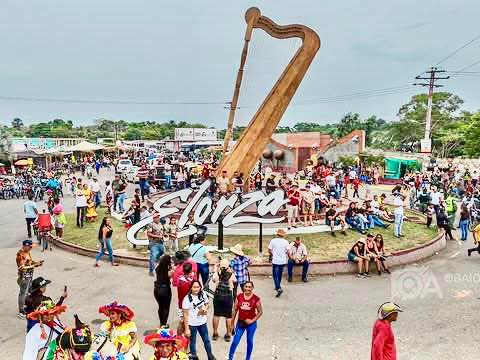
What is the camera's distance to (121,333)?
16.7 feet

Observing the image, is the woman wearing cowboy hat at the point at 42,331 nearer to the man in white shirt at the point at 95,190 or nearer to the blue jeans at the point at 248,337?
the blue jeans at the point at 248,337

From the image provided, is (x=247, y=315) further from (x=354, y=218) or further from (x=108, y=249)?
(x=354, y=218)

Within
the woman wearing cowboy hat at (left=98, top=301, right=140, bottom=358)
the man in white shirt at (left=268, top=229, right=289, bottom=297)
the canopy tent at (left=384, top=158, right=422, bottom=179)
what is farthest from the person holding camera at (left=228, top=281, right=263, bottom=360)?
the canopy tent at (left=384, top=158, right=422, bottom=179)

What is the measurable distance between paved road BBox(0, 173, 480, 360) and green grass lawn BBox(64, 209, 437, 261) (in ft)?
3.04

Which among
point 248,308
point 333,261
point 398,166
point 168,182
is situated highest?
point 398,166

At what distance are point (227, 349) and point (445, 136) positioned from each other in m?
56.4

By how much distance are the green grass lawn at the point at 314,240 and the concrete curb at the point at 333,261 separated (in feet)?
0.97

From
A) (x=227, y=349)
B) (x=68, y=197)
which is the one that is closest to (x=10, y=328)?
(x=227, y=349)

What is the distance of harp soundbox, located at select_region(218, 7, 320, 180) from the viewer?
15844mm

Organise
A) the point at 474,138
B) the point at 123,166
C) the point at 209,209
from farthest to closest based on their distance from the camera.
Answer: the point at 474,138
the point at 123,166
the point at 209,209

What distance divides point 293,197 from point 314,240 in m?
1.51

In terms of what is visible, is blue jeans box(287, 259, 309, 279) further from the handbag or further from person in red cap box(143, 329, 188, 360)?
person in red cap box(143, 329, 188, 360)

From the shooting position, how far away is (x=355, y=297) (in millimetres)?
9828

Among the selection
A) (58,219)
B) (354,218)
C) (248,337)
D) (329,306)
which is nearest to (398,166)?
(354,218)
